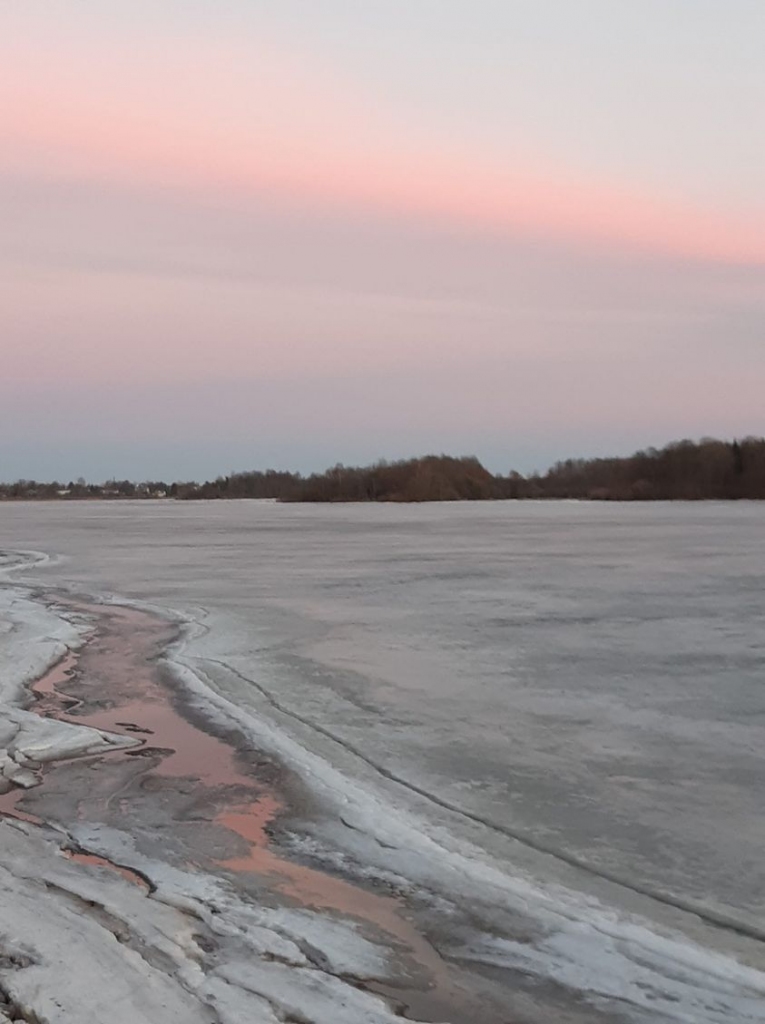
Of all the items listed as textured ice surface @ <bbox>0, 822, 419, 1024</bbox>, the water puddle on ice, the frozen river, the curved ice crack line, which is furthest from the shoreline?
the curved ice crack line

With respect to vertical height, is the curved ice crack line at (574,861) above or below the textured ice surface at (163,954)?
below

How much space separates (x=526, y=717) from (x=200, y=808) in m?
2.58

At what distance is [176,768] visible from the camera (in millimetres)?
5441

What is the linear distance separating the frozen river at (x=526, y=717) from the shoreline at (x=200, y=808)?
10.4 inches

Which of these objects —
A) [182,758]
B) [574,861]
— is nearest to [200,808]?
[182,758]

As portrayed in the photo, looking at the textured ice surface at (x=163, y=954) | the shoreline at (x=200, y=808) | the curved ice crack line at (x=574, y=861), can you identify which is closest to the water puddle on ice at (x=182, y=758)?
the shoreline at (x=200, y=808)

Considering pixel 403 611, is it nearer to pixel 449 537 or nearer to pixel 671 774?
pixel 671 774

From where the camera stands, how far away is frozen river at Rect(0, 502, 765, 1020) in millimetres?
4004

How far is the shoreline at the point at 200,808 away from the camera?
3094 millimetres

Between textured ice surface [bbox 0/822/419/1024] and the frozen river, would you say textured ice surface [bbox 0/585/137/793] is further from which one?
textured ice surface [bbox 0/822/419/1024]

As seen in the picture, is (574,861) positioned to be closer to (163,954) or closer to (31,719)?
(163,954)

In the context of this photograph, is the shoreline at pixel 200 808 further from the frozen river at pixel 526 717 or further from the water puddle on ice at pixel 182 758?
the frozen river at pixel 526 717

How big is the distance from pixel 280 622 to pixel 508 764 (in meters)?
5.96

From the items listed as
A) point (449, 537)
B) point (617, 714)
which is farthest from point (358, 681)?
point (449, 537)
